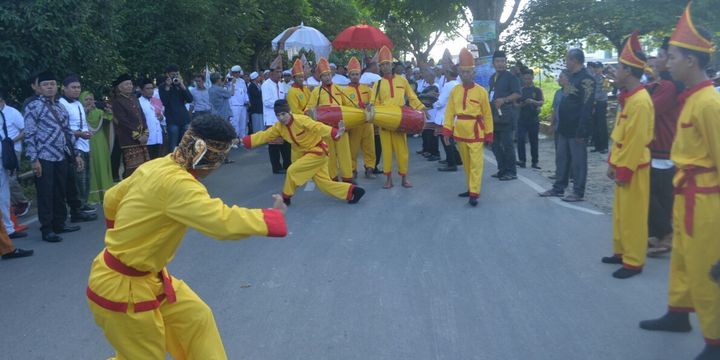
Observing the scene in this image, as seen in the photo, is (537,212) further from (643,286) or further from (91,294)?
(91,294)

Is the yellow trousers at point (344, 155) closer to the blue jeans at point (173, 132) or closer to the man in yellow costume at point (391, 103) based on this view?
the man in yellow costume at point (391, 103)

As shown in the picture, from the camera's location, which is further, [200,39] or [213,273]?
[200,39]

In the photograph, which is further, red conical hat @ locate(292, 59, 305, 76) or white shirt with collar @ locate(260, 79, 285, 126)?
white shirt with collar @ locate(260, 79, 285, 126)

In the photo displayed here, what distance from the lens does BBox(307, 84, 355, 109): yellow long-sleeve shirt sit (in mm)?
11344

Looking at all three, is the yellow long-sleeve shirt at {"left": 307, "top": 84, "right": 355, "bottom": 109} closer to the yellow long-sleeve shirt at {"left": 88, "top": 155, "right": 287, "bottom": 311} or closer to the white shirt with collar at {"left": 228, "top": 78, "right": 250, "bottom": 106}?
the white shirt with collar at {"left": 228, "top": 78, "right": 250, "bottom": 106}

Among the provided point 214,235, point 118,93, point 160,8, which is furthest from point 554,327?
point 160,8

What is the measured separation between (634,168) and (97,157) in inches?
293

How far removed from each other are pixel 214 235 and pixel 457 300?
2894mm

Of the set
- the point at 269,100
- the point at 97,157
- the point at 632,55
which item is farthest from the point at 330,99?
the point at 632,55

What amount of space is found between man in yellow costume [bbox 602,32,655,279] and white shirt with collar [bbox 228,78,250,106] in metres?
12.4

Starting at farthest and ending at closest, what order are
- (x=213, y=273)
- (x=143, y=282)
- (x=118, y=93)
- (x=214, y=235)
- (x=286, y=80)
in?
(x=286, y=80), (x=118, y=93), (x=213, y=273), (x=143, y=282), (x=214, y=235)

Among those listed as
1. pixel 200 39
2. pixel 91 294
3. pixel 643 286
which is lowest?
pixel 643 286

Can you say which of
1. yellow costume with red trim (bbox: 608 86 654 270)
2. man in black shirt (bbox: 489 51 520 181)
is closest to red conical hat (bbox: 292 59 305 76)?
man in black shirt (bbox: 489 51 520 181)

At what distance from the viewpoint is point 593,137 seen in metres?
15.2
